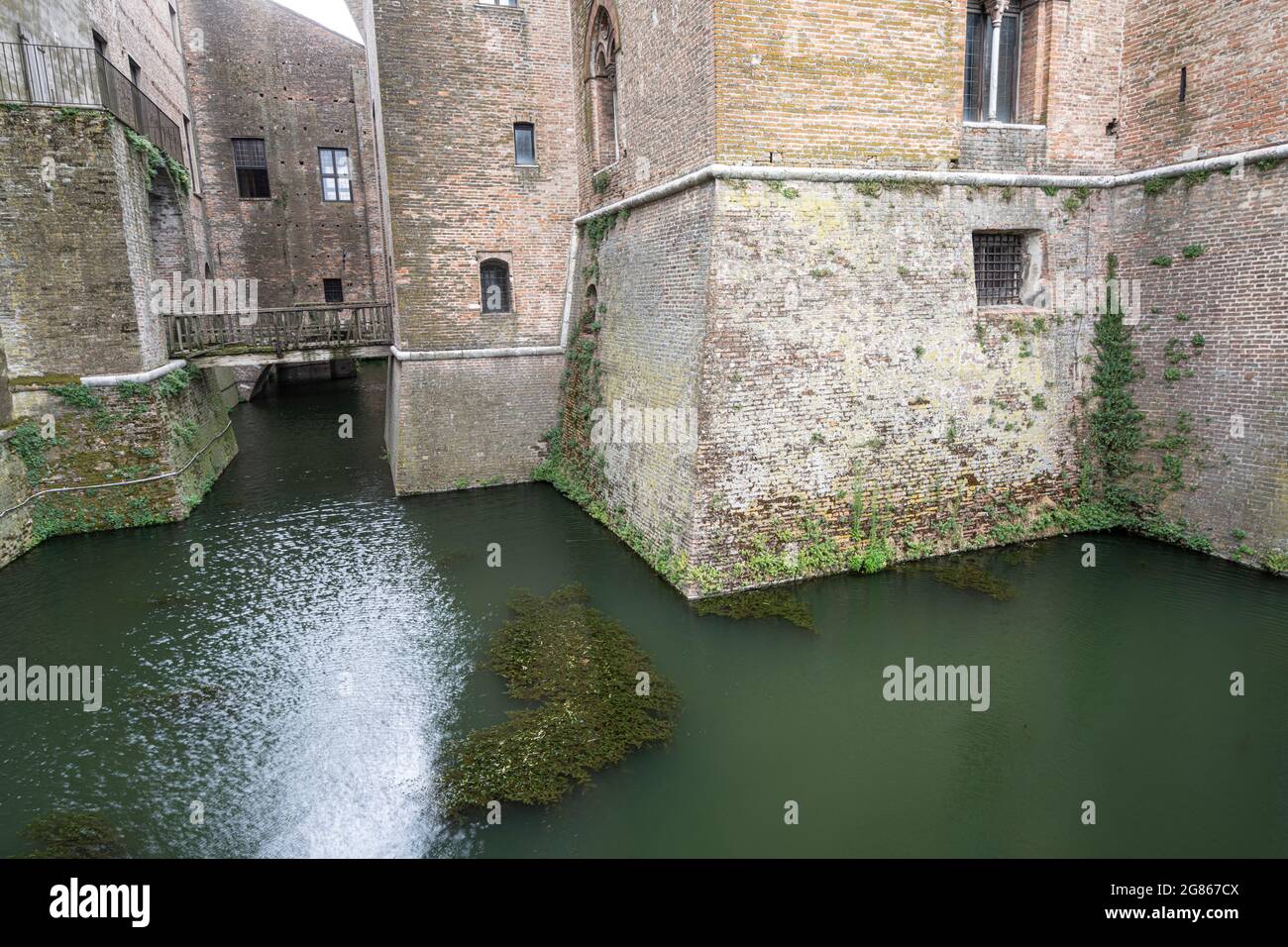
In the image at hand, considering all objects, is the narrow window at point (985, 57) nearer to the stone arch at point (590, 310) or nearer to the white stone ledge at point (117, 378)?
the stone arch at point (590, 310)

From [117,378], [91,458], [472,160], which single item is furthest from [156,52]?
[91,458]

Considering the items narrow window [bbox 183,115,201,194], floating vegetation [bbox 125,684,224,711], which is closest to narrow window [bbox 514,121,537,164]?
floating vegetation [bbox 125,684,224,711]

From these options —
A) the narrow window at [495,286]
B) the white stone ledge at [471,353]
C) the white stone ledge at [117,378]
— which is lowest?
the white stone ledge at [117,378]

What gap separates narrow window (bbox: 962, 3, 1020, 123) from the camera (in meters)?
10.3

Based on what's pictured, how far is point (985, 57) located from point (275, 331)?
12.3 meters

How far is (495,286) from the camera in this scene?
14.2 metres

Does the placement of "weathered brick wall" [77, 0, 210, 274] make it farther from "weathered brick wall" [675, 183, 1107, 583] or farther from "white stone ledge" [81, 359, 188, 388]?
"weathered brick wall" [675, 183, 1107, 583]

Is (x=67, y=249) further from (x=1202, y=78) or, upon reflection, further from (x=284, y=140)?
(x=1202, y=78)

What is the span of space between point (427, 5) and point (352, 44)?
13.7 meters

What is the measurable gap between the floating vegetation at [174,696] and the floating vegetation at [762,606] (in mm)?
5051

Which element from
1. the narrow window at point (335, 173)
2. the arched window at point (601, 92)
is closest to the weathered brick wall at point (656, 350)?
the arched window at point (601, 92)

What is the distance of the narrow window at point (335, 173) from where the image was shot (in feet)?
79.5

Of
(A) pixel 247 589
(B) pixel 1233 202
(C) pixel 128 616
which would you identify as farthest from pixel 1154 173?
(C) pixel 128 616
